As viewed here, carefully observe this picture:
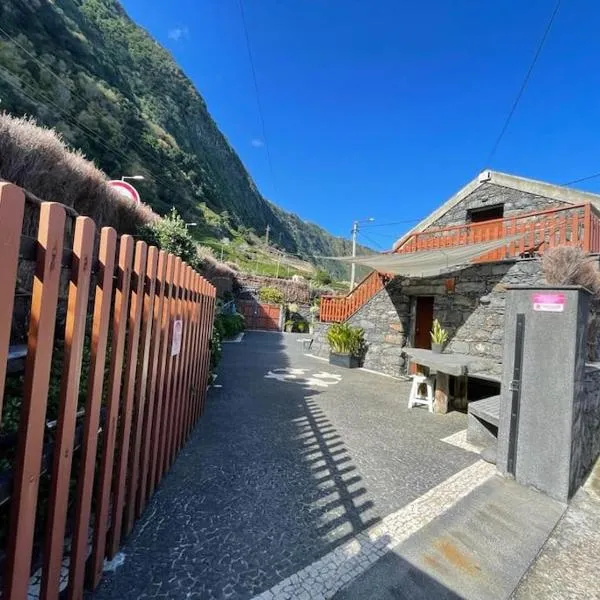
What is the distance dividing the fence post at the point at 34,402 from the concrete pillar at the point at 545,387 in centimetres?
316

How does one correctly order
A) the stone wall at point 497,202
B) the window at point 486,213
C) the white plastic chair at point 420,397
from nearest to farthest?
1. the white plastic chair at point 420,397
2. the stone wall at point 497,202
3. the window at point 486,213

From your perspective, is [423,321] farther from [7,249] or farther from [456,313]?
[7,249]

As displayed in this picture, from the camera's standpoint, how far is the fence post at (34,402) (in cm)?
98

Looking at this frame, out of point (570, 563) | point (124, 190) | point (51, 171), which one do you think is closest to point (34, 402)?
point (570, 563)

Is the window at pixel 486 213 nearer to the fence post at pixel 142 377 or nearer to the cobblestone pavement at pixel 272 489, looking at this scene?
the cobblestone pavement at pixel 272 489

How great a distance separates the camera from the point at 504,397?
2.88m

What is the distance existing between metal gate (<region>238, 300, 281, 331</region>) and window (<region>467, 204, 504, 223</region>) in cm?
1389

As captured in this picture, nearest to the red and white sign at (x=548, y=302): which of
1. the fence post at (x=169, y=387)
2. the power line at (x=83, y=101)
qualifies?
the fence post at (x=169, y=387)

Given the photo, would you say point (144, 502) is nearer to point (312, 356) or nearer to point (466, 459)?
point (466, 459)

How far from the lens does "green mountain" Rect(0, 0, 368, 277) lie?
21.8 m

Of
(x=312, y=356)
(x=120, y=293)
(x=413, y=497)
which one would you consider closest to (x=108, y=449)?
(x=120, y=293)

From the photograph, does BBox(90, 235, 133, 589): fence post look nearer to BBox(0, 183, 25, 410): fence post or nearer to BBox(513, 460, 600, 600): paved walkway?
BBox(0, 183, 25, 410): fence post

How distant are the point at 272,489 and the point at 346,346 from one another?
6412mm

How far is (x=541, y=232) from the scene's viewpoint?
19.0 feet
